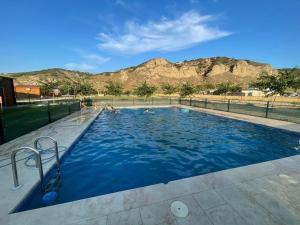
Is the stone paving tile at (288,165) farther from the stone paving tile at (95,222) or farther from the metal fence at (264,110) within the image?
the metal fence at (264,110)

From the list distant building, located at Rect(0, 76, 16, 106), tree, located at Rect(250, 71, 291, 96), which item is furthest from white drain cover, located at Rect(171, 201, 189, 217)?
distant building, located at Rect(0, 76, 16, 106)

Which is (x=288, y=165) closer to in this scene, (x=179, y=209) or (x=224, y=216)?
(x=224, y=216)

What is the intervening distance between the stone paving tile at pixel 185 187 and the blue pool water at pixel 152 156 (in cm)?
113

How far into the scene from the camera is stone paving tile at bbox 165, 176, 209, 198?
3031mm

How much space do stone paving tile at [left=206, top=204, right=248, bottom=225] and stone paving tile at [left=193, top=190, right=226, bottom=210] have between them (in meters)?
0.08

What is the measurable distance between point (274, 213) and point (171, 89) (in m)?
41.6

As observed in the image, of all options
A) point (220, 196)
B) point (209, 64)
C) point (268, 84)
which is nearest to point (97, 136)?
point (220, 196)

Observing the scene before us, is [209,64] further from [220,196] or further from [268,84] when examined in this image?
[220,196]

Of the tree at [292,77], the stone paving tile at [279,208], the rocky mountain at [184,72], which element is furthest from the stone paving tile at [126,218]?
the rocky mountain at [184,72]

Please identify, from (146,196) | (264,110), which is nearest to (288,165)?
(146,196)

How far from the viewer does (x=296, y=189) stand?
3.14 m

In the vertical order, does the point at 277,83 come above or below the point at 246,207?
above

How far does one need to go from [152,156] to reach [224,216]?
12.2 ft

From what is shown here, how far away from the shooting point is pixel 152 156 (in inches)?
238
